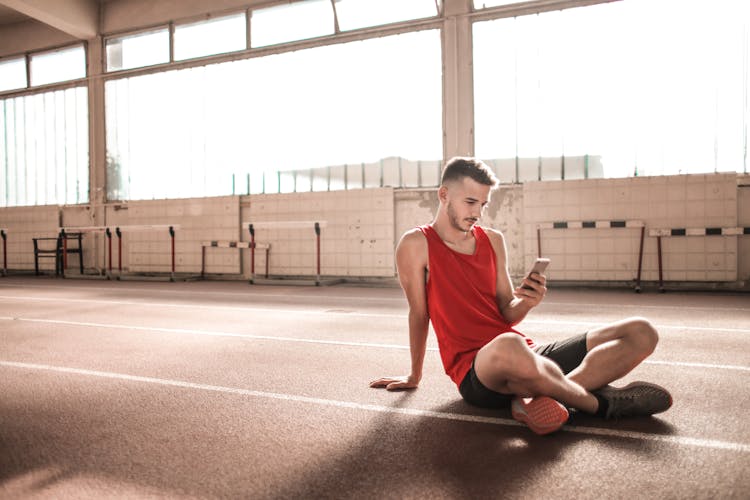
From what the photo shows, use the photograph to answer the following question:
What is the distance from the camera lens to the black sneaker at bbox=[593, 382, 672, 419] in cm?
191

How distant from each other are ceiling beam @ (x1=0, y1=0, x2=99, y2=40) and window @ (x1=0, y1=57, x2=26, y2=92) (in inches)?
75.7

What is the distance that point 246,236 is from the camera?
29.9 ft

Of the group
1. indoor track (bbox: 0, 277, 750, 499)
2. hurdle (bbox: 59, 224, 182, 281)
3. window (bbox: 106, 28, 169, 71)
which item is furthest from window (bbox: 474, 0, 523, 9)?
hurdle (bbox: 59, 224, 182, 281)

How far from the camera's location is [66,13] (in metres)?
9.57

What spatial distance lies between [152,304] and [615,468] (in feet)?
17.0

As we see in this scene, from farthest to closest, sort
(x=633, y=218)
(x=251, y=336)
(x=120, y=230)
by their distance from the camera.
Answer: (x=120, y=230) → (x=633, y=218) → (x=251, y=336)

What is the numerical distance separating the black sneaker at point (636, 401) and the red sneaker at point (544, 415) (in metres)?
0.28

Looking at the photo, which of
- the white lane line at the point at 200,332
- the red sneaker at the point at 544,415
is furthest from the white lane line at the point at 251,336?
the red sneaker at the point at 544,415

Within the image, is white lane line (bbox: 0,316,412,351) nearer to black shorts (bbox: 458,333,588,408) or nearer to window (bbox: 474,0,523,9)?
black shorts (bbox: 458,333,588,408)

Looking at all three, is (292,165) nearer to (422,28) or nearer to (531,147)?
(422,28)

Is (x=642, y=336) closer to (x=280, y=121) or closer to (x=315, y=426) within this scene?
(x=315, y=426)

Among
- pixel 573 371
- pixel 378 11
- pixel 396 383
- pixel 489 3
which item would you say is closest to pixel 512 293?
pixel 573 371

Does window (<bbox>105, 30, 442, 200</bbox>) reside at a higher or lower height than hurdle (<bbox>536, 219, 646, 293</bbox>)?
higher

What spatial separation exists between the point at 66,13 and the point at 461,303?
10.7 m
